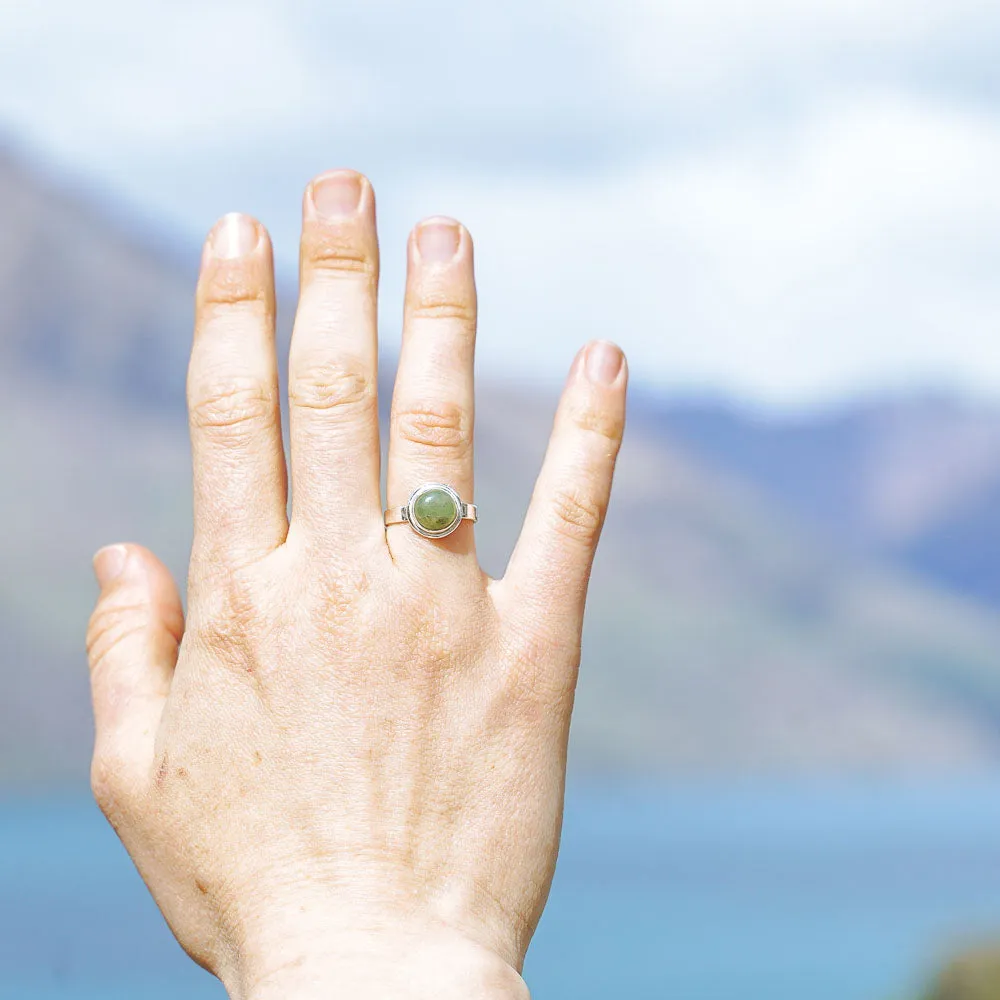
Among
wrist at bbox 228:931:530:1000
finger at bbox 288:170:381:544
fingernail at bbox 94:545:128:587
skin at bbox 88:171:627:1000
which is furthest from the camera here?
fingernail at bbox 94:545:128:587

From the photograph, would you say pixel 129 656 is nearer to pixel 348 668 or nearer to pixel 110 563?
pixel 110 563

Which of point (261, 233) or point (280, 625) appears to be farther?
point (261, 233)

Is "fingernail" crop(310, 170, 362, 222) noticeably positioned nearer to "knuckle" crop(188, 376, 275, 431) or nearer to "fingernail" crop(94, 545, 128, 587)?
"knuckle" crop(188, 376, 275, 431)

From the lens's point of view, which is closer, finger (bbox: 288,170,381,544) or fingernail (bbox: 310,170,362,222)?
finger (bbox: 288,170,381,544)

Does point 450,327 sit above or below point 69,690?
below

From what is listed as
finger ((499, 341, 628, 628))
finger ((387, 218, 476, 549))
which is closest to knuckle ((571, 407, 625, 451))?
finger ((499, 341, 628, 628))

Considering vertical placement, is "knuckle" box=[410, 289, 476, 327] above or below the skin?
above

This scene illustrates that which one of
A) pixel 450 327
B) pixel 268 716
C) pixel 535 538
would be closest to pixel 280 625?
pixel 268 716

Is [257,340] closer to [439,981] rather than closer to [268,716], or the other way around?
[268,716]
